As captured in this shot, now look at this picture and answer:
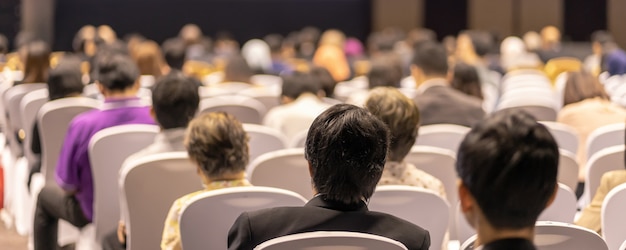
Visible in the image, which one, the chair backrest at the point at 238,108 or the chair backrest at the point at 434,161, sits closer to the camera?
the chair backrest at the point at 434,161

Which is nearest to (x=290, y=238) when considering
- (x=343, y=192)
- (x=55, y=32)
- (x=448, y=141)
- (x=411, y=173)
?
(x=343, y=192)

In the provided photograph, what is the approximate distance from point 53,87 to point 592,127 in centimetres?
325

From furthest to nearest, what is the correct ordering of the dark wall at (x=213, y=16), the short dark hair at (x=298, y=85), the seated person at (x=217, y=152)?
the dark wall at (x=213, y=16), the short dark hair at (x=298, y=85), the seated person at (x=217, y=152)

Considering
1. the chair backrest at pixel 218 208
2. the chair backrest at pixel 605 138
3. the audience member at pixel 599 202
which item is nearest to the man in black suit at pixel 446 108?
the chair backrest at pixel 605 138

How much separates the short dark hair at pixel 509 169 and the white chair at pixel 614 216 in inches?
54.2

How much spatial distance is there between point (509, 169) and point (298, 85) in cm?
485

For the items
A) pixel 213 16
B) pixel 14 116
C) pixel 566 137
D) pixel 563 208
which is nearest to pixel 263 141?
pixel 566 137

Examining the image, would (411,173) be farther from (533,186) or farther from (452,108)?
(452,108)

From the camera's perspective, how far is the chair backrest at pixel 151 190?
4.17 metres

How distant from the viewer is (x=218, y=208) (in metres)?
3.41

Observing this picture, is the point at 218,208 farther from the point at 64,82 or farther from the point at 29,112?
the point at 29,112

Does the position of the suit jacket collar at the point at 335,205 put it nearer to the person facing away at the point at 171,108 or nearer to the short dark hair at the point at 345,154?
the short dark hair at the point at 345,154

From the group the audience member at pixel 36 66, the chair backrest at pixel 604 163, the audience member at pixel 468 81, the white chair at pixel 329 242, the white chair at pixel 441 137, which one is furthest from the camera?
the audience member at pixel 36 66

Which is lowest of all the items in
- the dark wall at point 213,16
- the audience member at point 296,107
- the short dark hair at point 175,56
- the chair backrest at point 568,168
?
the dark wall at point 213,16
